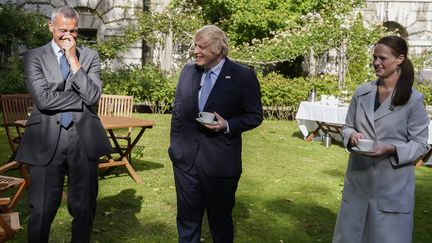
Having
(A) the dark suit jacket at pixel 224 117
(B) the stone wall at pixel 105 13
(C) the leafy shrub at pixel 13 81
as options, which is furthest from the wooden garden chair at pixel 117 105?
(B) the stone wall at pixel 105 13

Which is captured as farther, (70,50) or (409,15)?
(409,15)

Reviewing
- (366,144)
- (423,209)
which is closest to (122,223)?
(366,144)

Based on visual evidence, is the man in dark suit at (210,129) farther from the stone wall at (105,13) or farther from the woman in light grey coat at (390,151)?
the stone wall at (105,13)

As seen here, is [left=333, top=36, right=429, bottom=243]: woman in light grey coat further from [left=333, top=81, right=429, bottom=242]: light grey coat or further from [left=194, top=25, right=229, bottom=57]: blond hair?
[left=194, top=25, right=229, bottom=57]: blond hair

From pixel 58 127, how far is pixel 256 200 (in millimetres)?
3515

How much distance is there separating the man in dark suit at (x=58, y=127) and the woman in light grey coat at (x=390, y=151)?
1.91 metres

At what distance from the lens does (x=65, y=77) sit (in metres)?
3.96

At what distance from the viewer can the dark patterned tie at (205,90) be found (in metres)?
4.03

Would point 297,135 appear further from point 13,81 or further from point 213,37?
point 213,37

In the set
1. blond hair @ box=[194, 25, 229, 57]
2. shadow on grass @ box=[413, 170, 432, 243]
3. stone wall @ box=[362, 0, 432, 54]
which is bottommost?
shadow on grass @ box=[413, 170, 432, 243]

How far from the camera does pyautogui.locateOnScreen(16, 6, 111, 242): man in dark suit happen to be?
3.81 metres

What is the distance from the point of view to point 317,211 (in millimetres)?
6496

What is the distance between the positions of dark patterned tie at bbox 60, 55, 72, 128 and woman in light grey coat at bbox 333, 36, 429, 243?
2003 mm

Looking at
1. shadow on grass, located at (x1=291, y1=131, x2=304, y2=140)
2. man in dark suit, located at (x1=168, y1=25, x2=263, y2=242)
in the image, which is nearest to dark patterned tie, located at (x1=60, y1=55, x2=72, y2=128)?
man in dark suit, located at (x1=168, y1=25, x2=263, y2=242)
